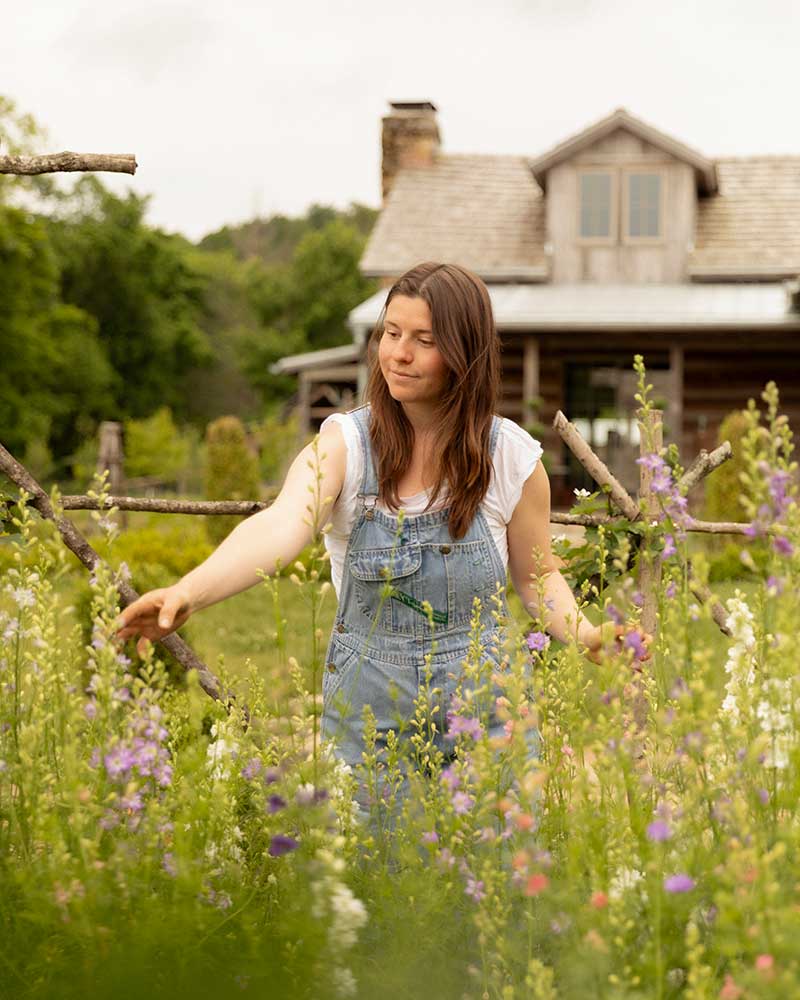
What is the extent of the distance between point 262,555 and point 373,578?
1.55 feet

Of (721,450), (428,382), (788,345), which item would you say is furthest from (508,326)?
(428,382)

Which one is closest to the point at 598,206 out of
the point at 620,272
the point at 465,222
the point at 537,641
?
the point at 620,272

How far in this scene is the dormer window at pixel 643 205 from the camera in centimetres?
1892

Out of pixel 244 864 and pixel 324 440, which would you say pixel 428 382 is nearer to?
pixel 324 440

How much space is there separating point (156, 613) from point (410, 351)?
994mm

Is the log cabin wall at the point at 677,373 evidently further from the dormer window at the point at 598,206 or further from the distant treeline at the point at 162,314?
the distant treeline at the point at 162,314

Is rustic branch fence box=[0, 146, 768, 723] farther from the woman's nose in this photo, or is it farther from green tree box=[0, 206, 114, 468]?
green tree box=[0, 206, 114, 468]

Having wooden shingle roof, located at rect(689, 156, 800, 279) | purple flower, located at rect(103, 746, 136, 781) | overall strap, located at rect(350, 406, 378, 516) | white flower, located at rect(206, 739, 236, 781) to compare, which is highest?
wooden shingle roof, located at rect(689, 156, 800, 279)

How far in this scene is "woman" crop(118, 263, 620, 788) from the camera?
2.82 m

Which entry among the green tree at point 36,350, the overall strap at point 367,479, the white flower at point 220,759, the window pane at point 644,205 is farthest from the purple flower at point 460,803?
the green tree at point 36,350

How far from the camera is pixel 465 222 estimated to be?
20.1 meters

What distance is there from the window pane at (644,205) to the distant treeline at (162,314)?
20.3 metres

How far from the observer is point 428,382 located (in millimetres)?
2846

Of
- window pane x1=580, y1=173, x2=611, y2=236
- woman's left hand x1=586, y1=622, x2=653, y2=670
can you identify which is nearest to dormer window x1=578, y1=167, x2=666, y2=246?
window pane x1=580, y1=173, x2=611, y2=236
